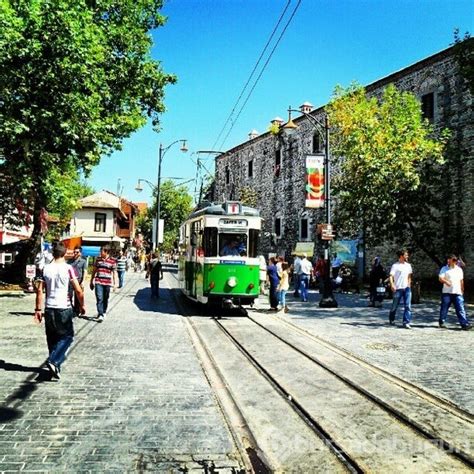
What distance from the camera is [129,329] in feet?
37.6

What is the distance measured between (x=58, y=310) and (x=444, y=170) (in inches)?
874

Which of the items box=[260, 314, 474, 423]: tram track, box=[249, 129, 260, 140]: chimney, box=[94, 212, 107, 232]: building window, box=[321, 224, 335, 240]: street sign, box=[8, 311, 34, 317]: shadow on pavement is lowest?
box=[260, 314, 474, 423]: tram track

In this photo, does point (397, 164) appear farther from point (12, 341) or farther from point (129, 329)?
point (12, 341)

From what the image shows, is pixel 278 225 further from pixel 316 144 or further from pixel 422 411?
pixel 422 411

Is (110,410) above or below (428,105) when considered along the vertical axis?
below

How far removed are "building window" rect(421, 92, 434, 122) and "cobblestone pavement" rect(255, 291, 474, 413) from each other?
13.8 m

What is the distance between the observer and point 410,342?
10.2 m

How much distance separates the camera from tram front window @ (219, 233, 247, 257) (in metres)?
14.3

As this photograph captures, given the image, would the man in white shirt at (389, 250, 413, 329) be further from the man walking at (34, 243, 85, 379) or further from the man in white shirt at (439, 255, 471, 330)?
the man walking at (34, 243, 85, 379)

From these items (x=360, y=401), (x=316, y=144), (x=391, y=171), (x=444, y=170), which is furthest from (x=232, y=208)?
(x=316, y=144)

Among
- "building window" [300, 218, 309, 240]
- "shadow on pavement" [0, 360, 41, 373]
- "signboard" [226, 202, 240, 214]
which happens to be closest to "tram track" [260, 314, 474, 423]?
"signboard" [226, 202, 240, 214]

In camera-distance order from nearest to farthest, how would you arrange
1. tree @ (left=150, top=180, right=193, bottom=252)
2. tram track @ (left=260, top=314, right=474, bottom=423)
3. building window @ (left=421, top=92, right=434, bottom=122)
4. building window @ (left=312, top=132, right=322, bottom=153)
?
1. tram track @ (left=260, top=314, right=474, bottom=423)
2. building window @ (left=421, top=92, right=434, bottom=122)
3. building window @ (left=312, top=132, right=322, bottom=153)
4. tree @ (left=150, top=180, right=193, bottom=252)

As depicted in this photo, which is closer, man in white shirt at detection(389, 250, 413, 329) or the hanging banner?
man in white shirt at detection(389, 250, 413, 329)

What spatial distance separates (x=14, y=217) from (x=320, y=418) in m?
21.1
